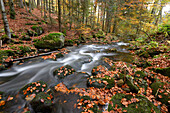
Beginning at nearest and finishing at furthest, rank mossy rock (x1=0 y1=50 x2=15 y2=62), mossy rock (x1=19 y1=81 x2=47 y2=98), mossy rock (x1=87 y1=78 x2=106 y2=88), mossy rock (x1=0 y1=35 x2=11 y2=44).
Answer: mossy rock (x1=19 y1=81 x2=47 y2=98), mossy rock (x1=87 y1=78 x2=106 y2=88), mossy rock (x1=0 y1=50 x2=15 y2=62), mossy rock (x1=0 y1=35 x2=11 y2=44)

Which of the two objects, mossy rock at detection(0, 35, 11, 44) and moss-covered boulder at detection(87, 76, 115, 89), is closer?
moss-covered boulder at detection(87, 76, 115, 89)

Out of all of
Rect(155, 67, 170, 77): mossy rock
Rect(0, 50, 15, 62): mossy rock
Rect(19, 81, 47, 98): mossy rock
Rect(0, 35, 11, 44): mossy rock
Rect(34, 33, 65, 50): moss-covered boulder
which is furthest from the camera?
Rect(34, 33, 65, 50): moss-covered boulder

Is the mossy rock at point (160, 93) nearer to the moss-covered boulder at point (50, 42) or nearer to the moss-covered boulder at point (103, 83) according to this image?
the moss-covered boulder at point (103, 83)

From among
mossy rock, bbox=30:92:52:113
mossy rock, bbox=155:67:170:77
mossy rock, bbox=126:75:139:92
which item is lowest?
mossy rock, bbox=30:92:52:113

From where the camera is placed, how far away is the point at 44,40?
9.87 meters

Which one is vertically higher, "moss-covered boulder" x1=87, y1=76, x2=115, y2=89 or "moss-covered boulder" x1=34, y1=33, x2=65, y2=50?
"moss-covered boulder" x1=34, y1=33, x2=65, y2=50

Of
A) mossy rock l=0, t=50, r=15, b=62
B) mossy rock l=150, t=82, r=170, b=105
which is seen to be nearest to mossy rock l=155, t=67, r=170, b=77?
mossy rock l=150, t=82, r=170, b=105

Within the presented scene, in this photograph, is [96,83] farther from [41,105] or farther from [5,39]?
[5,39]

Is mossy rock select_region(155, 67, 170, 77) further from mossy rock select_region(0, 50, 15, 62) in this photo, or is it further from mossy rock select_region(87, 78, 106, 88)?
mossy rock select_region(0, 50, 15, 62)

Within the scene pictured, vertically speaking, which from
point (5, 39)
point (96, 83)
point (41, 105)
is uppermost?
point (5, 39)

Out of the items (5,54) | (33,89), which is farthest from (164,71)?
(5,54)

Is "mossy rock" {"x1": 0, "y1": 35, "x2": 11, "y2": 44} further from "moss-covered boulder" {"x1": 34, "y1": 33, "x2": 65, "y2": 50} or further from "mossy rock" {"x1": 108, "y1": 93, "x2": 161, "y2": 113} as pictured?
"mossy rock" {"x1": 108, "y1": 93, "x2": 161, "y2": 113}

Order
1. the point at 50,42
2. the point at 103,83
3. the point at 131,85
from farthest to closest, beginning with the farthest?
the point at 50,42, the point at 103,83, the point at 131,85

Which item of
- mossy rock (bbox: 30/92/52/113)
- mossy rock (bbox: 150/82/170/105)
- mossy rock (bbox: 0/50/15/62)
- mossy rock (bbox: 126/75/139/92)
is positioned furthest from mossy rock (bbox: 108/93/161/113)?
mossy rock (bbox: 0/50/15/62)
